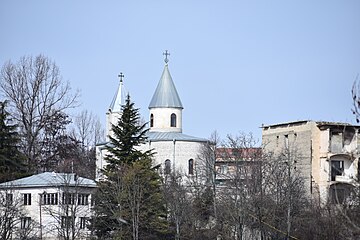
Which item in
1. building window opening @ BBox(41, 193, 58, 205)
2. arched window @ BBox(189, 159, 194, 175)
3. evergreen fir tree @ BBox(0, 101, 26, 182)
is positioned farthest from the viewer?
arched window @ BBox(189, 159, 194, 175)

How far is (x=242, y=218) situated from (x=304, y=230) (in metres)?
3.72

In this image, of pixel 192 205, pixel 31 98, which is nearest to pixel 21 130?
pixel 31 98

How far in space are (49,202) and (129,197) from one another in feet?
30.4

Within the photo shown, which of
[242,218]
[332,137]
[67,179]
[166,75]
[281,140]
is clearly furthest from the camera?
[166,75]

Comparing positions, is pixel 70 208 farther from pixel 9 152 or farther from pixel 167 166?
pixel 167 166

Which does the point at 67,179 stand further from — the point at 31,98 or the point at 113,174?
the point at 31,98

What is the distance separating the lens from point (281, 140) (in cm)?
7131

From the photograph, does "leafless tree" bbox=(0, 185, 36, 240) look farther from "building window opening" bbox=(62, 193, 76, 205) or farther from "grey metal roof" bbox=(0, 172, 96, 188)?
"building window opening" bbox=(62, 193, 76, 205)

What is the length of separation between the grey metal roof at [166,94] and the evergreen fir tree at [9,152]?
16104 mm

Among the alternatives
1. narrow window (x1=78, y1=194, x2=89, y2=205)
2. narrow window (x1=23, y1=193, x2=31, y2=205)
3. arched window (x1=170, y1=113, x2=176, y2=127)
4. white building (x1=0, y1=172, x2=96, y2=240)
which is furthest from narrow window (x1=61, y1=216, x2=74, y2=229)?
arched window (x1=170, y1=113, x2=176, y2=127)

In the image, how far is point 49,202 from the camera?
5675 cm

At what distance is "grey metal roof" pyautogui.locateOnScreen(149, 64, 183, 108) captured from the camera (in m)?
76.7

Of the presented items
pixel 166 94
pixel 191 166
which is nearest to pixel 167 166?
pixel 191 166

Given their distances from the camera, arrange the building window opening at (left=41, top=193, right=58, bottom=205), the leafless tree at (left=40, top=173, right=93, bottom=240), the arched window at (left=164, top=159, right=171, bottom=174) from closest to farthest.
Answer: the leafless tree at (left=40, top=173, right=93, bottom=240) < the building window opening at (left=41, top=193, right=58, bottom=205) < the arched window at (left=164, top=159, right=171, bottom=174)
